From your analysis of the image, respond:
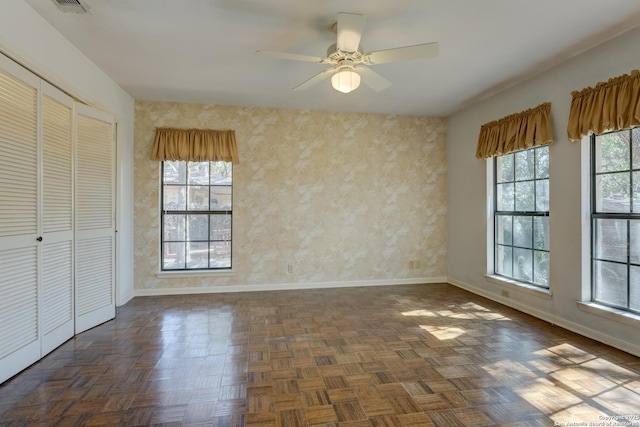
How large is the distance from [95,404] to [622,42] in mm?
4963

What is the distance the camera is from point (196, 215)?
5047 mm

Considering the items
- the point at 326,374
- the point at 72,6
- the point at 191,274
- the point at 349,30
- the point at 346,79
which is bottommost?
the point at 326,374

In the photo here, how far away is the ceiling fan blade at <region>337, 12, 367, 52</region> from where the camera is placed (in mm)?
2375

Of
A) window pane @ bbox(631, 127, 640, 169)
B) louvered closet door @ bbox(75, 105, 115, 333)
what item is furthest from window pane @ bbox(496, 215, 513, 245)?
louvered closet door @ bbox(75, 105, 115, 333)

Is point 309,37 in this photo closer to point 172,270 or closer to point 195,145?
point 195,145

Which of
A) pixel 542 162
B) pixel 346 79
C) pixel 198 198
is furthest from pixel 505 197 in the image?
Result: pixel 198 198

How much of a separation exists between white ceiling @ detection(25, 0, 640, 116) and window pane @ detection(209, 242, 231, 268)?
7.21ft

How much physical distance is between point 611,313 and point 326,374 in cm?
262

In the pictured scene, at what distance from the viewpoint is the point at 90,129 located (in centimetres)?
359

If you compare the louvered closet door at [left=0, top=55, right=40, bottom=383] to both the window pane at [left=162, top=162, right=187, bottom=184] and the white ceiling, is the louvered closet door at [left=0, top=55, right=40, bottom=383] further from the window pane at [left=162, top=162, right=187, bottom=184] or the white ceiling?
the window pane at [left=162, top=162, right=187, bottom=184]

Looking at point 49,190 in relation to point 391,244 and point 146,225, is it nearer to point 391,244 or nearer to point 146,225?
point 146,225

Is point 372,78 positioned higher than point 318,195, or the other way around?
point 372,78

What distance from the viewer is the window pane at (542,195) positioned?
3842 millimetres

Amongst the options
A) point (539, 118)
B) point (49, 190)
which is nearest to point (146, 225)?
point (49, 190)
